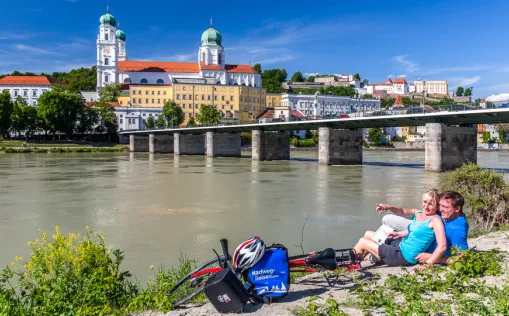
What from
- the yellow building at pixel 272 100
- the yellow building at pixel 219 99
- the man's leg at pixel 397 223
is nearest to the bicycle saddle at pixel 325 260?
the man's leg at pixel 397 223

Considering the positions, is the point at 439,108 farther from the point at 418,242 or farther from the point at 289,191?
the point at 418,242

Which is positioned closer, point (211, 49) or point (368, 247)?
point (368, 247)

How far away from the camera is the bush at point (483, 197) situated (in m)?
10.4

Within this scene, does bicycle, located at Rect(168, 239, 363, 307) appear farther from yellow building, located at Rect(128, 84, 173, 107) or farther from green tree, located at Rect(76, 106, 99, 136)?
yellow building, located at Rect(128, 84, 173, 107)

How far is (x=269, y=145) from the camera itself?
58250 millimetres

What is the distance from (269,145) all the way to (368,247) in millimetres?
51610

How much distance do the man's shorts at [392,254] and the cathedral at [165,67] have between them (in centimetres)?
13112

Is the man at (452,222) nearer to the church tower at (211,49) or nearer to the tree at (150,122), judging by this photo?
the tree at (150,122)

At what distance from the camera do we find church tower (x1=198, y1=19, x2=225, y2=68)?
146 m

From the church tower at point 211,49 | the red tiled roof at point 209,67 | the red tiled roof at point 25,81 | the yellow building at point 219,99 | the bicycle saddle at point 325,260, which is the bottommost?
the bicycle saddle at point 325,260

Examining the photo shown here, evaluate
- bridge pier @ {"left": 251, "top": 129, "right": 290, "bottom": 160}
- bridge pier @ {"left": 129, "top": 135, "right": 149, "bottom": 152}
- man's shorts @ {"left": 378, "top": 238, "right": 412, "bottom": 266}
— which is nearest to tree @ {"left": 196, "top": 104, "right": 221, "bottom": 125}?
bridge pier @ {"left": 129, "top": 135, "right": 149, "bottom": 152}

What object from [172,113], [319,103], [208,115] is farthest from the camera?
[319,103]

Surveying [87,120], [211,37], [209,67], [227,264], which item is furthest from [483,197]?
[211,37]

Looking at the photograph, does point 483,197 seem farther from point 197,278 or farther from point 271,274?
point 197,278
